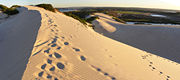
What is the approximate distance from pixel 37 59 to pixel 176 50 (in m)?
15.6

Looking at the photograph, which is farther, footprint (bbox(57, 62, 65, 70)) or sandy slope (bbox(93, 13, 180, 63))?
sandy slope (bbox(93, 13, 180, 63))

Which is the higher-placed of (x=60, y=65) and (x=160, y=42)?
(x=60, y=65)

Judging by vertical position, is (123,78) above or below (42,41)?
below

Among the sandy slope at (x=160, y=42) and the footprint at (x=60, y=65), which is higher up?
the footprint at (x=60, y=65)

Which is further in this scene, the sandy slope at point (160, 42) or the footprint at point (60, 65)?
the sandy slope at point (160, 42)

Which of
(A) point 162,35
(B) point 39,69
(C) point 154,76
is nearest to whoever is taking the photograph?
(B) point 39,69

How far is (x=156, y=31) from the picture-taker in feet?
60.1

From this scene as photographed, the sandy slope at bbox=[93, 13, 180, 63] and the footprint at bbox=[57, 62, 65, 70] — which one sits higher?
the footprint at bbox=[57, 62, 65, 70]

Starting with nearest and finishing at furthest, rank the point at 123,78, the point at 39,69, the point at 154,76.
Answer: the point at 39,69, the point at 123,78, the point at 154,76

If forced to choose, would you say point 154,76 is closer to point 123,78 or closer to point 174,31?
point 123,78

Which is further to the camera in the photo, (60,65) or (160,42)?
(160,42)

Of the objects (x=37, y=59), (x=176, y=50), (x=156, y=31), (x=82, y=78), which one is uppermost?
(x=37, y=59)

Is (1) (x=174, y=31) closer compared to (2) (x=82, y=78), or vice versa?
(2) (x=82, y=78)

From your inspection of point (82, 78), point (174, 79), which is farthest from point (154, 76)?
point (82, 78)
